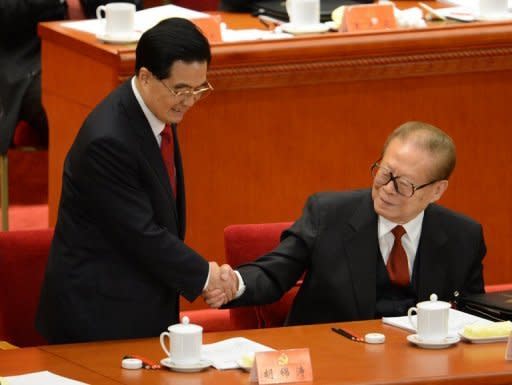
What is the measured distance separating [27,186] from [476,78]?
2.55 m

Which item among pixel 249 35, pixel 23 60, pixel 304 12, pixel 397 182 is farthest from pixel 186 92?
pixel 23 60

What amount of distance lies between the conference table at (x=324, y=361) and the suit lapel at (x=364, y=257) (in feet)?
0.86

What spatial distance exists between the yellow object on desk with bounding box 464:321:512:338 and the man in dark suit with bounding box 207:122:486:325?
39 cm

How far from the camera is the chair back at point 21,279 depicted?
14.3ft

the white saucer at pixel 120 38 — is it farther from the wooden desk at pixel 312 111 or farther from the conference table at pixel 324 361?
the conference table at pixel 324 361

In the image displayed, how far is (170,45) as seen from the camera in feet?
12.8

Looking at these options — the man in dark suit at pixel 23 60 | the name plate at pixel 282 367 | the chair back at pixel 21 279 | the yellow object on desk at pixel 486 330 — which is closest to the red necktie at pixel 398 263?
the yellow object on desk at pixel 486 330

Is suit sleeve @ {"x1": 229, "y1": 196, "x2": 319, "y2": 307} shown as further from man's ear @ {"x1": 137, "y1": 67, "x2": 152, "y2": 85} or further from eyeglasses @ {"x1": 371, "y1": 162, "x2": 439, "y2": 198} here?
man's ear @ {"x1": 137, "y1": 67, "x2": 152, "y2": 85}

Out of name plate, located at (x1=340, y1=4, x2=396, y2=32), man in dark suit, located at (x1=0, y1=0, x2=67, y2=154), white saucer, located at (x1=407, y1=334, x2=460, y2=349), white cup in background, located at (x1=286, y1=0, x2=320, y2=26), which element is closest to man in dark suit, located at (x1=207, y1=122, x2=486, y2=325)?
white saucer, located at (x1=407, y1=334, x2=460, y2=349)

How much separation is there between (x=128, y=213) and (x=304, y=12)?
2.03m

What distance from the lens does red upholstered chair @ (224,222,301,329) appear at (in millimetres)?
4539

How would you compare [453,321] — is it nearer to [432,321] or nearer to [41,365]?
[432,321]

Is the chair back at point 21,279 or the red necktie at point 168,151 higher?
the red necktie at point 168,151

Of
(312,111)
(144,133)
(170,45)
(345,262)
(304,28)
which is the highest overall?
(170,45)
